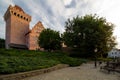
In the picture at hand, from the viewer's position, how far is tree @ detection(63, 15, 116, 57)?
80.4ft

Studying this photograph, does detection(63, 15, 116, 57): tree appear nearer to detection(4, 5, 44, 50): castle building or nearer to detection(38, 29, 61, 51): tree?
detection(38, 29, 61, 51): tree

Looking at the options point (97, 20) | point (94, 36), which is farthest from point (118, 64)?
point (97, 20)

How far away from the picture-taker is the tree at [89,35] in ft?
80.4

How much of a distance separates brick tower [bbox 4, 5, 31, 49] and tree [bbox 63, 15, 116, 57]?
18.1 meters

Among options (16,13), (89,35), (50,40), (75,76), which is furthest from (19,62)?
(16,13)

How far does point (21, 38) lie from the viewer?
3847 cm

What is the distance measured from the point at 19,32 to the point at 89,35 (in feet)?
82.1

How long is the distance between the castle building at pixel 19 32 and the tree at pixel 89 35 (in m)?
14.5

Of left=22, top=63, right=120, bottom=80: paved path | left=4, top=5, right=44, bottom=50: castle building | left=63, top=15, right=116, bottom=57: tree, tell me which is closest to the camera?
left=22, top=63, right=120, bottom=80: paved path

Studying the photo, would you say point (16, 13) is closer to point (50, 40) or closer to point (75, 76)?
point (50, 40)

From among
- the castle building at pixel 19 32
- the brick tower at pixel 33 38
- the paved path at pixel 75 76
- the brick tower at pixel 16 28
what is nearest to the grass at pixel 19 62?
the paved path at pixel 75 76

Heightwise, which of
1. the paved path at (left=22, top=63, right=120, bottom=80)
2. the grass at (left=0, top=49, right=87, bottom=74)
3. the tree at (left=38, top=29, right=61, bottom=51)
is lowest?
the paved path at (left=22, top=63, right=120, bottom=80)

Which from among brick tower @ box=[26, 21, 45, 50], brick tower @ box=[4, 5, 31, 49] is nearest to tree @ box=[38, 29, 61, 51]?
brick tower @ box=[26, 21, 45, 50]

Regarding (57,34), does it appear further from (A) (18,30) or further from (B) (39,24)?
(A) (18,30)
